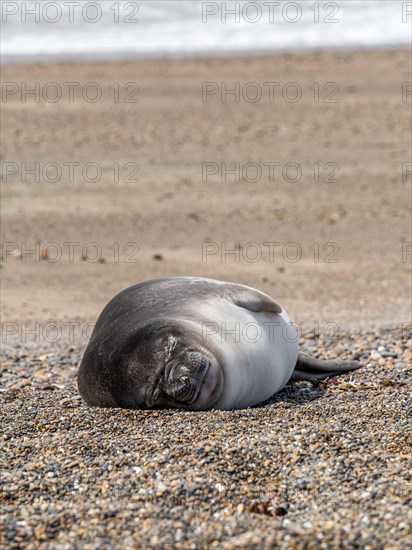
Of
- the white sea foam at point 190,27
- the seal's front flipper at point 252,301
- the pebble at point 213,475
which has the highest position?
the white sea foam at point 190,27

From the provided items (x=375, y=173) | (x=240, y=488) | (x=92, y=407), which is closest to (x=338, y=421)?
(x=240, y=488)

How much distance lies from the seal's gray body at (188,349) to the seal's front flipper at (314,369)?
125 mm

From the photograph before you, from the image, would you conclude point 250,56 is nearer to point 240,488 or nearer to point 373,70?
point 373,70

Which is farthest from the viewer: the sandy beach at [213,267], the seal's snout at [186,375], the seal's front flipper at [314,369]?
the seal's front flipper at [314,369]

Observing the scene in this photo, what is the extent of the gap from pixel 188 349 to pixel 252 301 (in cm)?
84

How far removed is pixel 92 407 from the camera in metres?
5.50

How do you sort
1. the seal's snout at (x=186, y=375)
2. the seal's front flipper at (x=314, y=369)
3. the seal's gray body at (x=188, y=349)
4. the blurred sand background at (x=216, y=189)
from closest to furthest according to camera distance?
the seal's snout at (x=186, y=375), the seal's gray body at (x=188, y=349), the seal's front flipper at (x=314, y=369), the blurred sand background at (x=216, y=189)

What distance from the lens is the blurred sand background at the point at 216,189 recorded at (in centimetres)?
946

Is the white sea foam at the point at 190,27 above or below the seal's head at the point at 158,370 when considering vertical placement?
above

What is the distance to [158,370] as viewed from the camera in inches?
202

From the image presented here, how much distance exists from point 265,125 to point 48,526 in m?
11.4

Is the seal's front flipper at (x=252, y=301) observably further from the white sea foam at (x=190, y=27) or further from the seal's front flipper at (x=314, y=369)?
the white sea foam at (x=190, y=27)

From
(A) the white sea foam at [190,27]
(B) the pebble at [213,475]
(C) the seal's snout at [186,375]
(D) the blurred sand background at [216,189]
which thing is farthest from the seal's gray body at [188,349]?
(A) the white sea foam at [190,27]

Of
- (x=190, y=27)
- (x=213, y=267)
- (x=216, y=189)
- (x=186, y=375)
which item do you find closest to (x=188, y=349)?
(x=186, y=375)
